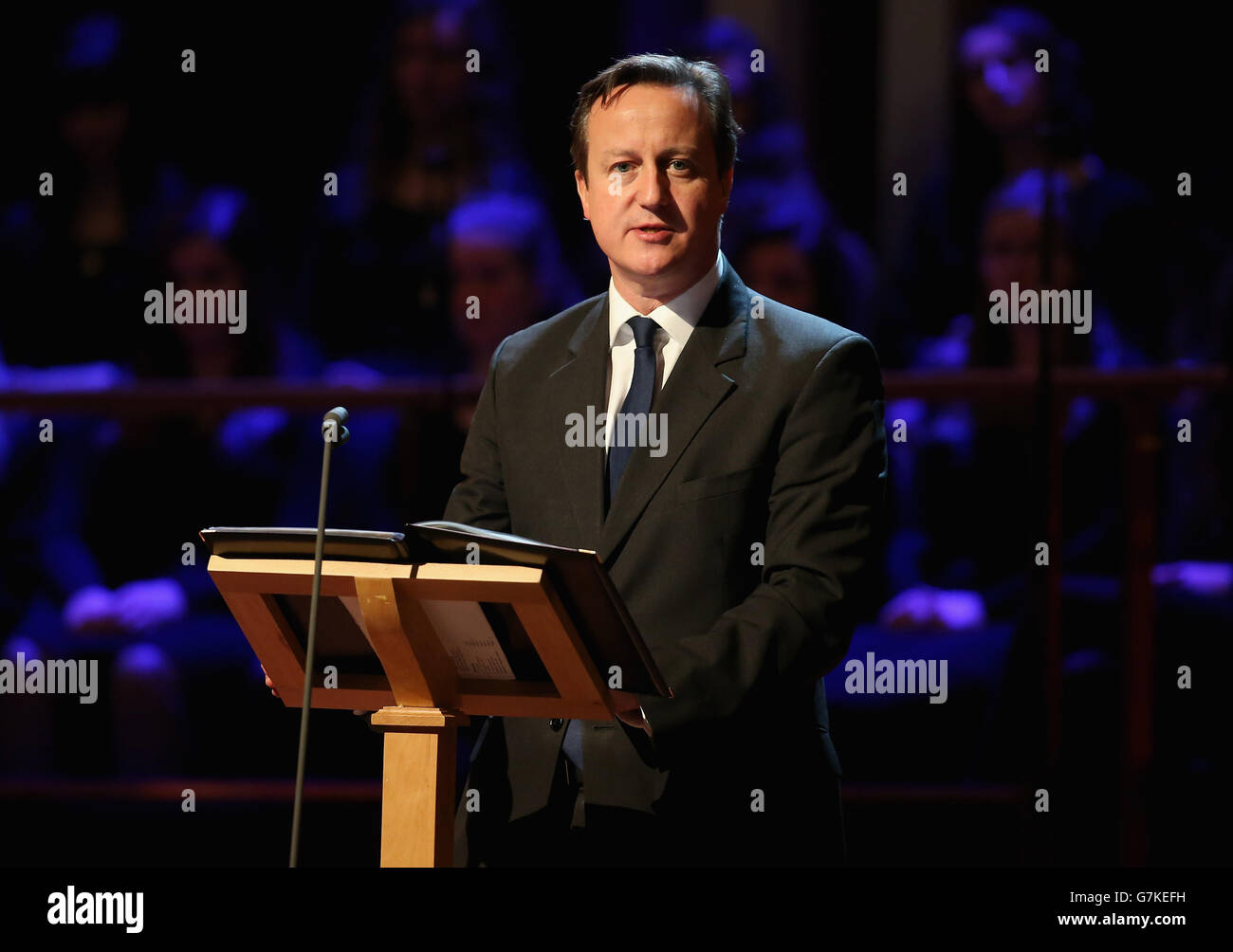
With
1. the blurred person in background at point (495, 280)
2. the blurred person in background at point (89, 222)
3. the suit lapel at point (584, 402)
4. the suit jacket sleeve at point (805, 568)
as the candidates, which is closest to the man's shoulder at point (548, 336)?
the suit lapel at point (584, 402)

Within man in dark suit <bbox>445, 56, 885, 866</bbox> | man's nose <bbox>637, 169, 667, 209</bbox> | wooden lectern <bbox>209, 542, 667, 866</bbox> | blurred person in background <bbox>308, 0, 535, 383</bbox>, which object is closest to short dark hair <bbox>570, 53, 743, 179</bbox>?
man in dark suit <bbox>445, 56, 885, 866</bbox>

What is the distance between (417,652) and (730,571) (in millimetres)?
527

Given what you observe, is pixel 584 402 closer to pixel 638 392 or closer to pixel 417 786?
pixel 638 392

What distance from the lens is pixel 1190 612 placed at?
372 cm

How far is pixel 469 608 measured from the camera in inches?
71.9

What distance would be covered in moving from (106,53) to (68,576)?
1.56m

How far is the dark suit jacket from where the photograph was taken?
2.07m

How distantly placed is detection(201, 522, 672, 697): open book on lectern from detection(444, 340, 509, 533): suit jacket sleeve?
46 cm

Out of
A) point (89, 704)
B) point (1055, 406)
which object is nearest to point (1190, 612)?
point (1055, 406)

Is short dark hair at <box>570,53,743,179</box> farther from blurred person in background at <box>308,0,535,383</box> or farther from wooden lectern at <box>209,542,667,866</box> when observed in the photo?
blurred person in background at <box>308,0,535,383</box>

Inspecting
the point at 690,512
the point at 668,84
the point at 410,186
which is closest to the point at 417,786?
the point at 690,512

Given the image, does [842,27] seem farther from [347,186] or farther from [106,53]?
[106,53]

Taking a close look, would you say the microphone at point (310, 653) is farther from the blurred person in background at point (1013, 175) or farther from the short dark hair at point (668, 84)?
the blurred person in background at point (1013, 175)

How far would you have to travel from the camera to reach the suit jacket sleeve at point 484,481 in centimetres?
238
